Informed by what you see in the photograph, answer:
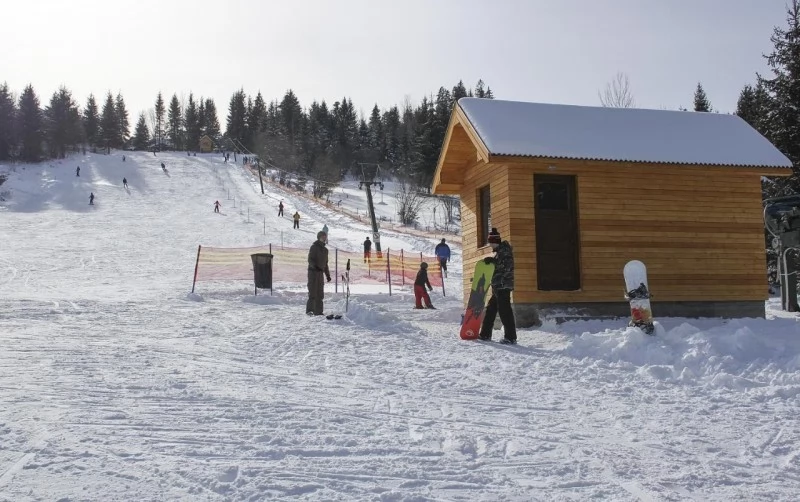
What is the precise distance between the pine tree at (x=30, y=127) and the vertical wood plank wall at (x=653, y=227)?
7963 centimetres

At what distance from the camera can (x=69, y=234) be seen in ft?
106

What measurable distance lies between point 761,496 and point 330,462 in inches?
92.3

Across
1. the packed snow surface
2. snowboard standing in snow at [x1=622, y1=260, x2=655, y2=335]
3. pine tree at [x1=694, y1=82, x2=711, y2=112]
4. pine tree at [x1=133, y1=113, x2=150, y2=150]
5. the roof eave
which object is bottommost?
the packed snow surface

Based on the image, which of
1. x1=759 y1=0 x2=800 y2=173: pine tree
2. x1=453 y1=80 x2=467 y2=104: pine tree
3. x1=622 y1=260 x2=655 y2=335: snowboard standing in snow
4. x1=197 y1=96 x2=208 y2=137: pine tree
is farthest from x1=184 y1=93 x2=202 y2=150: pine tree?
x1=622 y1=260 x2=655 y2=335: snowboard standing in snow

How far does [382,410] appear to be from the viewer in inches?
190

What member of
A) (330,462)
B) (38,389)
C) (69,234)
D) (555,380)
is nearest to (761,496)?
(330,462)

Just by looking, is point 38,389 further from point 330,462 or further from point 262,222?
point 262,222

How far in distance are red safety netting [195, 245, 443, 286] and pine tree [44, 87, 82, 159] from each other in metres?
68.5

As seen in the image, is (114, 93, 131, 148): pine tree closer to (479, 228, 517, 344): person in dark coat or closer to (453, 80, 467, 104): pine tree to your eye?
(453, 80, 467, 104): pine tree

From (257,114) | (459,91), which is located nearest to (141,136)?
(257,114)

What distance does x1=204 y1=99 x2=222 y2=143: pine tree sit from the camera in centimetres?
11269

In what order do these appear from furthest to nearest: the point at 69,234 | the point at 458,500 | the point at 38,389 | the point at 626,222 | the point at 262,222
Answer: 1. the point at 262,222
2. the point at 69,234
3. the point at 626,222
4. the point at 38,389
5. the point at 458,500

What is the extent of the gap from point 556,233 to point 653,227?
6.06ft

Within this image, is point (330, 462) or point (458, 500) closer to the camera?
point (458, 500)
